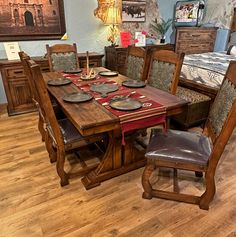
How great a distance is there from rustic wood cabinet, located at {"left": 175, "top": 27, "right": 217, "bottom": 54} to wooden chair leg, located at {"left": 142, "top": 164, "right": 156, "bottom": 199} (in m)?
3.78

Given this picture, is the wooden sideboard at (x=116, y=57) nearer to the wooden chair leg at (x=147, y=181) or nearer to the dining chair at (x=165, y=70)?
the dining chair at (x=165, y=70)

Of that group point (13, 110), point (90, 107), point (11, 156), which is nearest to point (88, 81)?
point (90, 107)

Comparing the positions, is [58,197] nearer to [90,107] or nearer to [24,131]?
[90,107]

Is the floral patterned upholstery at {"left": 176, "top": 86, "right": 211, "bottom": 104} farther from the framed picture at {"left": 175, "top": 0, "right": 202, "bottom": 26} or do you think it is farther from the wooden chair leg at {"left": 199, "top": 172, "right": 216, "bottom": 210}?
the framed picture at {"left": 175, "top": 0, "right": 202, "bottom": 26}

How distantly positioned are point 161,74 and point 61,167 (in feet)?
4.68

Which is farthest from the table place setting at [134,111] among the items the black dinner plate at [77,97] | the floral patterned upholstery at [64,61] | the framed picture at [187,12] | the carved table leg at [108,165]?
the framed picture at [187,12]

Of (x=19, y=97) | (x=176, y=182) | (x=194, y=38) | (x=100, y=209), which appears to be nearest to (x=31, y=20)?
(x=19, y=97)

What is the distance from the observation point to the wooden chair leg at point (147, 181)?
163 cm

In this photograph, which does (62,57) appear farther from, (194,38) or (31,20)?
(194,38)

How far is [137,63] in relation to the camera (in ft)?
8.90

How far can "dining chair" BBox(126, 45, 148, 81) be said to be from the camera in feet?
8.54

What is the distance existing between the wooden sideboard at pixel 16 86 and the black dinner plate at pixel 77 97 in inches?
68.2

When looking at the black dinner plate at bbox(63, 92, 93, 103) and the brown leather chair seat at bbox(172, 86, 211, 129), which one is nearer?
the black dinner plate at bbox(63, 92, 93, 103)

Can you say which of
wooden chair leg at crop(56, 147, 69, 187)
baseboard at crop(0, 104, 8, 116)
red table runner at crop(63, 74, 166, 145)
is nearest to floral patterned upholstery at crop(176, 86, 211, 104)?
red table runner at crop(63, 74, 166, 145)
